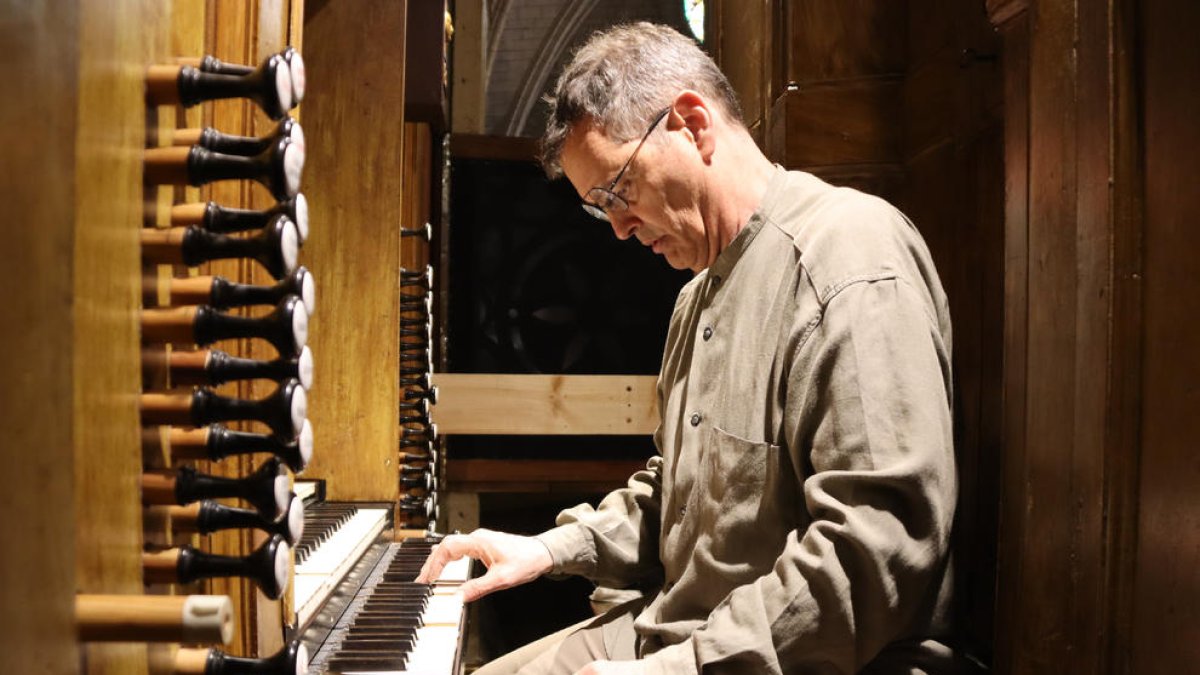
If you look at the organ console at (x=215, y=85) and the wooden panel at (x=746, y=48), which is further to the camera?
the wooden panel at (x=746, y=48)

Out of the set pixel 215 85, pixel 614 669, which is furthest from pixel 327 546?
pixel 215 85

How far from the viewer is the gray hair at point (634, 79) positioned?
2.12 m

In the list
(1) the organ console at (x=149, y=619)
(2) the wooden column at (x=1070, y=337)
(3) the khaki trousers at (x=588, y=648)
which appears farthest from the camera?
(3) the khaki trousers at (x=588, y=648)

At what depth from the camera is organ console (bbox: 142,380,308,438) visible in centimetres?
88

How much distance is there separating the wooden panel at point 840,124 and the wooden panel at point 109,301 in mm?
2757

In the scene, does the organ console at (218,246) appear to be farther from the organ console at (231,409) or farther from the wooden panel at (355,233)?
the wooden panel at (355,233)

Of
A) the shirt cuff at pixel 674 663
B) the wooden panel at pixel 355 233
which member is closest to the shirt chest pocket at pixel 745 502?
the shirt cuff at pixel 674 663

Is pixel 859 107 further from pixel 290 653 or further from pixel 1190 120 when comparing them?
pixel 290 653

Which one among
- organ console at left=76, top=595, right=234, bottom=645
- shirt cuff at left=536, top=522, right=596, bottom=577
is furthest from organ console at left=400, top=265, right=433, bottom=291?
organ console at left=76, top=595, right=234, bottom=645

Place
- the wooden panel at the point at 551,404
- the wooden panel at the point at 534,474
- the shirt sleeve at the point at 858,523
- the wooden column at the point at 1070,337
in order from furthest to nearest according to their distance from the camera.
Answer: the wooden panel at the point at 534,474 < the wooden panel at the point at 551,404 < the shirt sleeve at the point at 858,523 < the wooden column at the point at 1070,337

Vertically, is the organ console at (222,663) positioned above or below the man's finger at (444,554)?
above

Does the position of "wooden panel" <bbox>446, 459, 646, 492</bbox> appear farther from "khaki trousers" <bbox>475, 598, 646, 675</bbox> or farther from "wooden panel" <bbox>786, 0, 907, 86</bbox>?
"khaki trousers" <bbox>475, 598, 646, 675</bbox>

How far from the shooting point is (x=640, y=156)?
83.8 inches

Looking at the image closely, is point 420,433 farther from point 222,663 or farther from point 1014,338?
point 222,663
